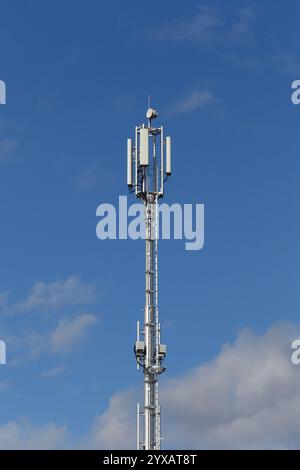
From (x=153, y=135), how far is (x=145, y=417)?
1314 inches
